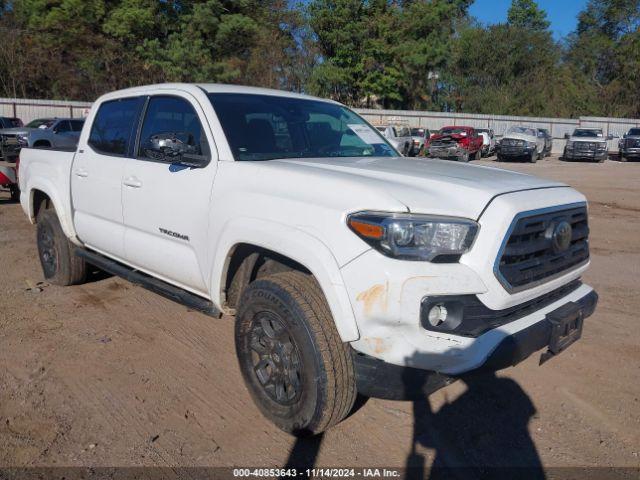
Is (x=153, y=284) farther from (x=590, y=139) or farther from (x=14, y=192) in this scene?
(x=590, y=139)

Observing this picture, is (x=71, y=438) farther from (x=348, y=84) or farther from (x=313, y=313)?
(x=348, y=84)

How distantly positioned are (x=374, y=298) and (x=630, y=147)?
33.5 m

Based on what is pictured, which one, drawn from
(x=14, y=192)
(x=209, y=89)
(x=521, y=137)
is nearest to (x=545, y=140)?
(x=521, y=137)

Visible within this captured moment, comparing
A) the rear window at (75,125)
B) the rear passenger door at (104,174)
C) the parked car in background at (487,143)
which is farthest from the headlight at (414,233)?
the parked car in background at (487,143)

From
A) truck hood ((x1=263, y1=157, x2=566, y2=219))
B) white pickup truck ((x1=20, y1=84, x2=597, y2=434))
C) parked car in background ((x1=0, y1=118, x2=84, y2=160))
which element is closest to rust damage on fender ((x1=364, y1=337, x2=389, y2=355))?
white pickup truck ((x1=20, y1=84, x2=597, y2=434))

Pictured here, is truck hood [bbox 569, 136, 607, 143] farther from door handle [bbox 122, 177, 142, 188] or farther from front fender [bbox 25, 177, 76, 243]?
door handle [bbox 122, 177, 142, 188]

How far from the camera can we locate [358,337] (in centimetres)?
253

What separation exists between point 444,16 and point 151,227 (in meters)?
44.3

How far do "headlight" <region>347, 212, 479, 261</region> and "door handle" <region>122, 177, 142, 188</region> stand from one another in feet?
6.76

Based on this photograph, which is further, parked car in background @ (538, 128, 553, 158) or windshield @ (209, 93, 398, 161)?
parked car in background @ (538, 128, 553, 158)

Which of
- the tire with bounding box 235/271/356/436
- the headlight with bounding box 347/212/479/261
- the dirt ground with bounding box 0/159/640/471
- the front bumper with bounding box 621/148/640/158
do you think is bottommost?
the dirt ground with bounding box 0/159/640/471

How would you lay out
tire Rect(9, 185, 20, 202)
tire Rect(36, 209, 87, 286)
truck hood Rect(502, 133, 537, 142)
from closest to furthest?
tire Rect(36, 209, 87, 286), tire Rect(9, 185, 20, 202), truck hood Rect(502, 133, 537, 142)

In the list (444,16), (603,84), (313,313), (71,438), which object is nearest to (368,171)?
(313,313)

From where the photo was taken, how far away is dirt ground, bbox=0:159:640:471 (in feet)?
9.58
